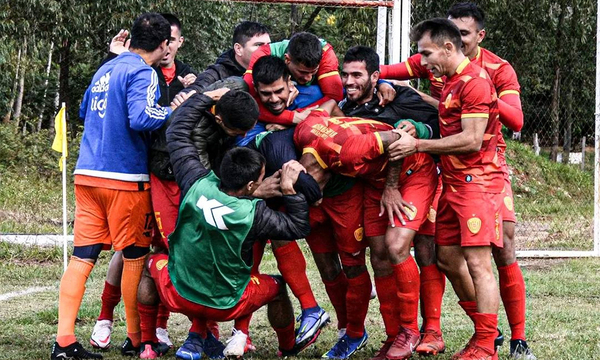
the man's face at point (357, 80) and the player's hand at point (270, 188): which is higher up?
the man's face at point (357, 80)

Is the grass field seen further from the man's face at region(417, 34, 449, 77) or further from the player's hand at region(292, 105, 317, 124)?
the man's face at region(417, 34, 449, 77)

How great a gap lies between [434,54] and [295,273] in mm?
1700

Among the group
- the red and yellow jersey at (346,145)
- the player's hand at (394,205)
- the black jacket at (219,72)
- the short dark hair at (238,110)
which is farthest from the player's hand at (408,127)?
the black jacket at (219,72)

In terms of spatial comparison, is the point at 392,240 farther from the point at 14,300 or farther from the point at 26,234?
the point at 26,234

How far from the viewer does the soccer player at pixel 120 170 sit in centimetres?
582

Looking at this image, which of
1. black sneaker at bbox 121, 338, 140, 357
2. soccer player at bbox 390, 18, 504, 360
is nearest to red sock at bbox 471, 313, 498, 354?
soccer player at bbox 390, 18, 504, 360

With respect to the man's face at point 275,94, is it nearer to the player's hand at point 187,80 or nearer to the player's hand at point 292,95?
the player's hand at point 292,95

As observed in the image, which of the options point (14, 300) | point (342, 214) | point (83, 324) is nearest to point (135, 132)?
point (342, 214)

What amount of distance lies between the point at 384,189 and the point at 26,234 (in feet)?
26.0

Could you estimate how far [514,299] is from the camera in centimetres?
590

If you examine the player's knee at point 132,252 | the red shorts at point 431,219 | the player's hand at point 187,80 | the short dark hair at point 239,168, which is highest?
the player's hand at point 187,80

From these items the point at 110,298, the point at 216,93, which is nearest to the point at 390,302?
the point at 216,93

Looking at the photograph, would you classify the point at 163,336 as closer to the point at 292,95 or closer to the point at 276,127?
the point at 276,127

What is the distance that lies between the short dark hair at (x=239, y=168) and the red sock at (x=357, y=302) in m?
1.15
